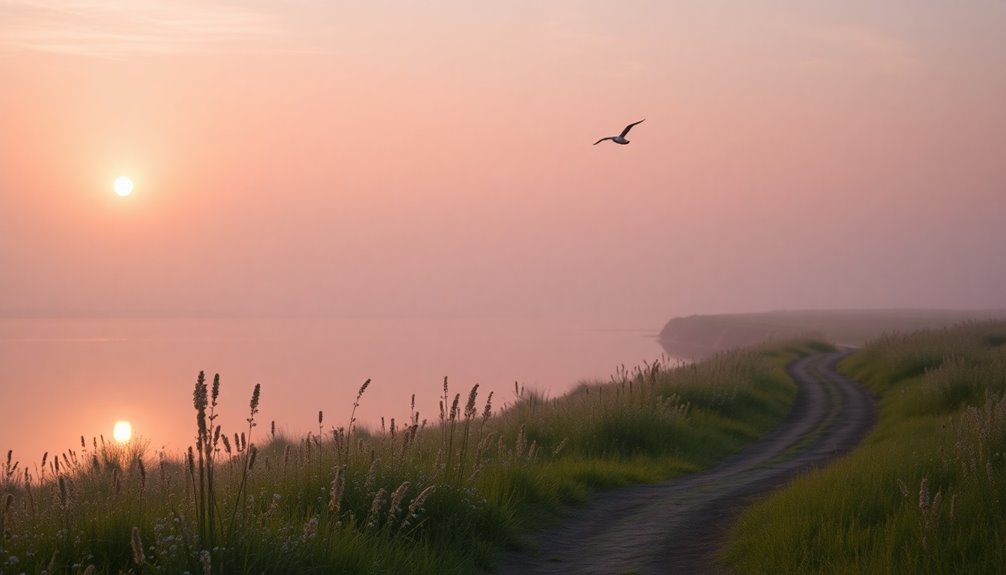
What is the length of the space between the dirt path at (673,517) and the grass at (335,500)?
0.42 meters

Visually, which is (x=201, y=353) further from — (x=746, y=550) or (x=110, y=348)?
(x=746, y=550)

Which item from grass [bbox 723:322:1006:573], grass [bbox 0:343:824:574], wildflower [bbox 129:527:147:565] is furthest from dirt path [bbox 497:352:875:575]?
wildflower [bbox 129:527:147:565]

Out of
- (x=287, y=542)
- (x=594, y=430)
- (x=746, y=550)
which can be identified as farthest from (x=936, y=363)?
(x=287, y=542)

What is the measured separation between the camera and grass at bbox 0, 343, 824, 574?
661 cm

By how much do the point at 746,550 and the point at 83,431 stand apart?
108 ft

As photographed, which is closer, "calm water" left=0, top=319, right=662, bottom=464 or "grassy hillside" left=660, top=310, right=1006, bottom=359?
"calm water" left=0, top=319, right=662, bottom=464

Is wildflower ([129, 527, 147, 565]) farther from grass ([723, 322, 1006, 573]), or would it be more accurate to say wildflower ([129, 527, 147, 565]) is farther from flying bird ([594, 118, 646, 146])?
flying bird ([594, 118, 646, 146])

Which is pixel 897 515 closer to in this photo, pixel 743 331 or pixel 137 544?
pixel 137 544

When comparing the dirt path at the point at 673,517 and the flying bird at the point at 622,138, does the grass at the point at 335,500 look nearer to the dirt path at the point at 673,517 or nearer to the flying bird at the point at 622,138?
the dirt path at the point at 673,517

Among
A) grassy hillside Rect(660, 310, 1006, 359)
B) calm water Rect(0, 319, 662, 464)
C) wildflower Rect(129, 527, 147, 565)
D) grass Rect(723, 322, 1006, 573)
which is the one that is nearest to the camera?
wildflower Rect(129, 527, 147, 565)

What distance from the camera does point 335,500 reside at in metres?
6.68

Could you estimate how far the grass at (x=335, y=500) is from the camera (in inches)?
260

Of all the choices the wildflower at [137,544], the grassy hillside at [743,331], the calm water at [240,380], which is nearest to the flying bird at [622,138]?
the wildflower at [137,544]

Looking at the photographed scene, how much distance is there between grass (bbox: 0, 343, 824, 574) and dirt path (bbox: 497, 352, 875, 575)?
1.39ft
